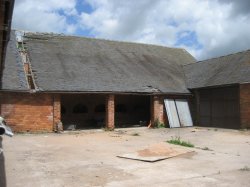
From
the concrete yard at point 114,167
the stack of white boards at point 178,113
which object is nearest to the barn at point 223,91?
the stack of white boards at point 178,113

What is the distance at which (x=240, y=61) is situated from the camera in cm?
2395

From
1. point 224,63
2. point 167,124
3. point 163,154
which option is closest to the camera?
point 163,154

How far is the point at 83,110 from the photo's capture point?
24516 mm

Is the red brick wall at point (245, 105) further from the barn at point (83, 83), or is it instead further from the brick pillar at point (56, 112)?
the brick pillar at point (56, 112)

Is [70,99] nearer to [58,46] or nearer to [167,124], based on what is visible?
[58,46]

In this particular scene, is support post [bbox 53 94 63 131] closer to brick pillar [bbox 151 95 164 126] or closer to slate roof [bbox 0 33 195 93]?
slate roof [bbox 0 33 195 93]

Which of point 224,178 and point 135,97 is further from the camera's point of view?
point 135,97

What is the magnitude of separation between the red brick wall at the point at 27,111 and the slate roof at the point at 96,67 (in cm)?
Answer: 66

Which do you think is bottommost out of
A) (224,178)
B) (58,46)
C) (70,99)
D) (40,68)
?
(224,178)

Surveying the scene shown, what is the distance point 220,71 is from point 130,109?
7012 mm

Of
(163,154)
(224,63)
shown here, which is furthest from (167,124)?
(163,154)

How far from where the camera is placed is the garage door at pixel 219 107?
2170 centimetres

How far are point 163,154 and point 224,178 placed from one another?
321 centimetres

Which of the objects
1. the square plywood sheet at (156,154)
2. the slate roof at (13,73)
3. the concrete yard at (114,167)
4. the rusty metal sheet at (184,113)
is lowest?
the concrete yard at (114,167)
